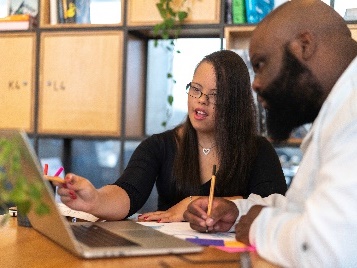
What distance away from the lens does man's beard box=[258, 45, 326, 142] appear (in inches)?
48.6

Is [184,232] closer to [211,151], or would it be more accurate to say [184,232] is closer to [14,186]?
[211,151]

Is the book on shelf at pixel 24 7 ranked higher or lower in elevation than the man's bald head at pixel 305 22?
higher

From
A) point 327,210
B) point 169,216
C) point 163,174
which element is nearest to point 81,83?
point 163,174

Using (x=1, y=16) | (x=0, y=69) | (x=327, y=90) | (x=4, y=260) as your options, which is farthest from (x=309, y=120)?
(x=1, y=16)

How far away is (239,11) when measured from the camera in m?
2.99

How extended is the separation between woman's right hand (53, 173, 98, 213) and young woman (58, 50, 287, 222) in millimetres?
316

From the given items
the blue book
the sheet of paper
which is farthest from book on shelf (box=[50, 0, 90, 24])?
the sheet of paper

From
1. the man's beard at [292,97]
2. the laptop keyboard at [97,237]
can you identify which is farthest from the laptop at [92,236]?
the man's beard at [292,97]

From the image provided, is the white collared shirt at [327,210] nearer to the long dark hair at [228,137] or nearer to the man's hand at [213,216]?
the man's hand at [213,216]

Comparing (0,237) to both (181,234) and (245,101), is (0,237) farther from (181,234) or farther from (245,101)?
(245,101)

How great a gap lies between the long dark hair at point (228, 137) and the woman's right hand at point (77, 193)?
53 cm

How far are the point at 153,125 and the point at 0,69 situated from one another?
0.98 meters

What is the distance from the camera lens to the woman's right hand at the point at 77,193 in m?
1.44

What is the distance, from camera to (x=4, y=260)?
1066mm
